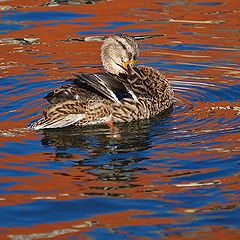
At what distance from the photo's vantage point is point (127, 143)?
1012 cm

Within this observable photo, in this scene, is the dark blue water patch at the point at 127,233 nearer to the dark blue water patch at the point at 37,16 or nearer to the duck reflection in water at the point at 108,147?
the duck reflection in water at the point at 108,147

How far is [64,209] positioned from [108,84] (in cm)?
285

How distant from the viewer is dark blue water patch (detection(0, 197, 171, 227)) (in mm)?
7914

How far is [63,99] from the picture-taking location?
34.9 feet

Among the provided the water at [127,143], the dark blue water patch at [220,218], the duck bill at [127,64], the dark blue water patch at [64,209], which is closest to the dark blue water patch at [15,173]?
the water at [127,143]

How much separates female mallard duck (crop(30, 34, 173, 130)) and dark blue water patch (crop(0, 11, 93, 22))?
4494 millimetres

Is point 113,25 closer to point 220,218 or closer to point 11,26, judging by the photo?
point 11,26

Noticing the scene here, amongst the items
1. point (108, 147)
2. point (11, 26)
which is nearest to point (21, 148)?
point (108, 147)

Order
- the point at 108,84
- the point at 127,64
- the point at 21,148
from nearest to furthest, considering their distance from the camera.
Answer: the point at 21,148 → the point at 108,84 → the point at 127,64

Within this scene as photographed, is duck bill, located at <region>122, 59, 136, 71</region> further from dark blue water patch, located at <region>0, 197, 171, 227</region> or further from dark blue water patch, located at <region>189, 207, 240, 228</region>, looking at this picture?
dark blue water patch, located at <region>189, 207, 240, 228</region>

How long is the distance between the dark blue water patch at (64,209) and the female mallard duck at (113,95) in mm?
2396

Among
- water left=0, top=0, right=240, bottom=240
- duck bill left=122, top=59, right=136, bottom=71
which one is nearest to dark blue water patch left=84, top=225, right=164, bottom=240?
water left=0, top=0, right=240, bottom=240

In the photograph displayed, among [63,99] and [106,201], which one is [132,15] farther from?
[106,201]

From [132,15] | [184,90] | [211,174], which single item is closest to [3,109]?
[184,90]
